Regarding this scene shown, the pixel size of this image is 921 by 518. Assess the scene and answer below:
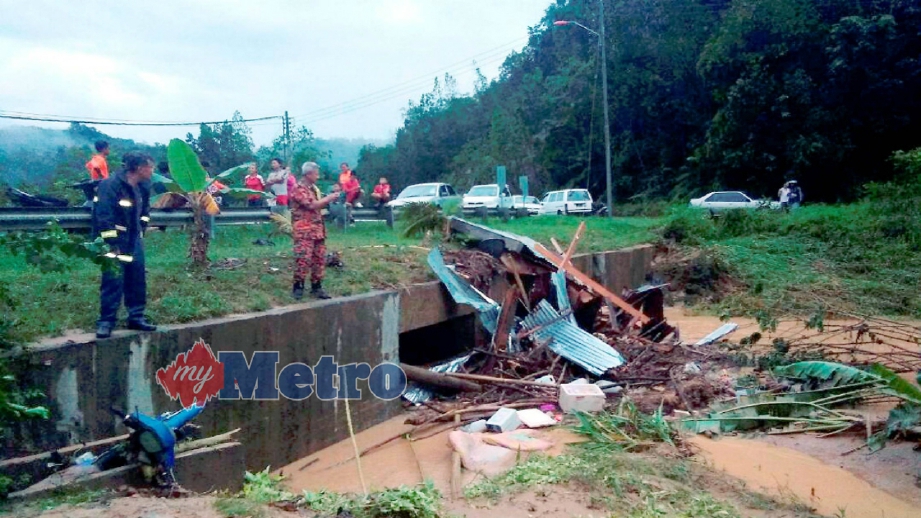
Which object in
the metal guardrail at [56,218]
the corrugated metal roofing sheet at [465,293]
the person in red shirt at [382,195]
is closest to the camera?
the metal guardrail at [56,218]

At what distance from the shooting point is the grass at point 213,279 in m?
7.16

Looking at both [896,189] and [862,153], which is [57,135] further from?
[862,153]

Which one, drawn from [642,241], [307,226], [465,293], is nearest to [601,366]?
[465,293]

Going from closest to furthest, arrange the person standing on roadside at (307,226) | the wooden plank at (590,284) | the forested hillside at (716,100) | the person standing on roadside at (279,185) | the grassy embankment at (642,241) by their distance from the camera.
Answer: the grassy embankment at (642,241), the person standing on roadside at (307,226), the wooden plank at (590,284), the person standing on roadside at (279,185), the forested hillside at (716,100)

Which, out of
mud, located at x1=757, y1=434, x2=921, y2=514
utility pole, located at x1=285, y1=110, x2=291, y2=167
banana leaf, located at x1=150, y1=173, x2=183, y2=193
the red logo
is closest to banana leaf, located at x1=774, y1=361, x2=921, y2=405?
mud, located at x1=757, y1=434, x2=921, y2=514

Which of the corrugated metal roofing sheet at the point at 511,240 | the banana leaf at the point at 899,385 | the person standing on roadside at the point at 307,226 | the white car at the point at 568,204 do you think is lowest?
the banana leaf at the point at 899,385

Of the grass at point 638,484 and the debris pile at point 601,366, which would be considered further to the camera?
the debris pile at point 601,366

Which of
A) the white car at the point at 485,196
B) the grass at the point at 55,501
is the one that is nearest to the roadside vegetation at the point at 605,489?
the grass at the point at 55,501

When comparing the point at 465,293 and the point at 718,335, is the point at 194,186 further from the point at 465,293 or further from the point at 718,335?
the point at 718,335

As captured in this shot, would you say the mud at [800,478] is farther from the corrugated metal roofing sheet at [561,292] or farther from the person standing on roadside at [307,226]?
the person standing on roadside at [307,226]

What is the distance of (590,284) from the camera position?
12633 millimetres

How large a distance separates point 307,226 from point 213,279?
1.21 metres

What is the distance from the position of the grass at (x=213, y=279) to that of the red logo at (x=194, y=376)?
1.28 ft

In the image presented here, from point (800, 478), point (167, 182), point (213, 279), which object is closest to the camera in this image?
point (800, 478)
